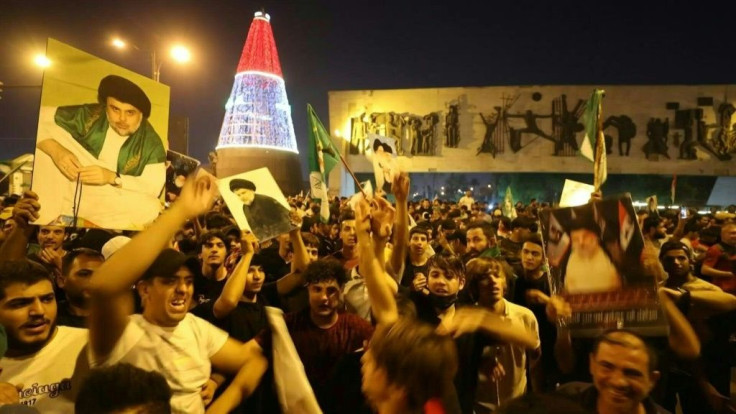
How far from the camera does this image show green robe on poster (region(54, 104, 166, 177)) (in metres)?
3.97

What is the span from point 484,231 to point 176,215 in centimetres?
454

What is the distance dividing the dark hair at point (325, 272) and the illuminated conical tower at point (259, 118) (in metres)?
35.1

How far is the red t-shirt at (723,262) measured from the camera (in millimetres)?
6245

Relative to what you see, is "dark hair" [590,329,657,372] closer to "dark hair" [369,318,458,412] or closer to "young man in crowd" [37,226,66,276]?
"dark hair" [369,318,458,412]

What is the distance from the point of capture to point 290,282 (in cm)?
490

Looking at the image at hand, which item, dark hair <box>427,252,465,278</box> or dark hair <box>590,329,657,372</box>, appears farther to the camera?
dark hair <box>427,252,465,278</box>

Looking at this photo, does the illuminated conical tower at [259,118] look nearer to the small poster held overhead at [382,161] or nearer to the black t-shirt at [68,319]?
the small poster held overhead at [382,161]

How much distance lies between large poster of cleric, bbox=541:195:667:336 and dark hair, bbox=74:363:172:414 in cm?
256

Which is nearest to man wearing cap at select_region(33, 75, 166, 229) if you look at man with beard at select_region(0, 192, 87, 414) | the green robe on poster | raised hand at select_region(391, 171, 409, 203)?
the green robe on poster

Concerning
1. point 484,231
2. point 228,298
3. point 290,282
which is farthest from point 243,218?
point 484,231

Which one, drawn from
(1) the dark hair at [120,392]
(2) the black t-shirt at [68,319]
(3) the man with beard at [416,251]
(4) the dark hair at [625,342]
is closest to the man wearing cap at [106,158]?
(2) the black t-shirt at [68,319]

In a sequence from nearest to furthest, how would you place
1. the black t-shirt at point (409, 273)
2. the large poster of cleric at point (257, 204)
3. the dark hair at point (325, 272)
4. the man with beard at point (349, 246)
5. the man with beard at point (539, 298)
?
1. the dark hair at point (325, 272)
2. the man with beard at point (539, 298)
3. the large poster of cleric at point (257, 204)
4. the black t-shirt at point (409, 273)
5. the man with beard at point (349, 246)

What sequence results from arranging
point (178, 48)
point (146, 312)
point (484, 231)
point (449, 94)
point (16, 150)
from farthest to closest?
point (16, 150) → point (449, 94) → point (178, 48) → point (484, 231) → point (146, 312)

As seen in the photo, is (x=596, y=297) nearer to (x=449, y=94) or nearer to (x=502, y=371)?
(x=502, y=371)
